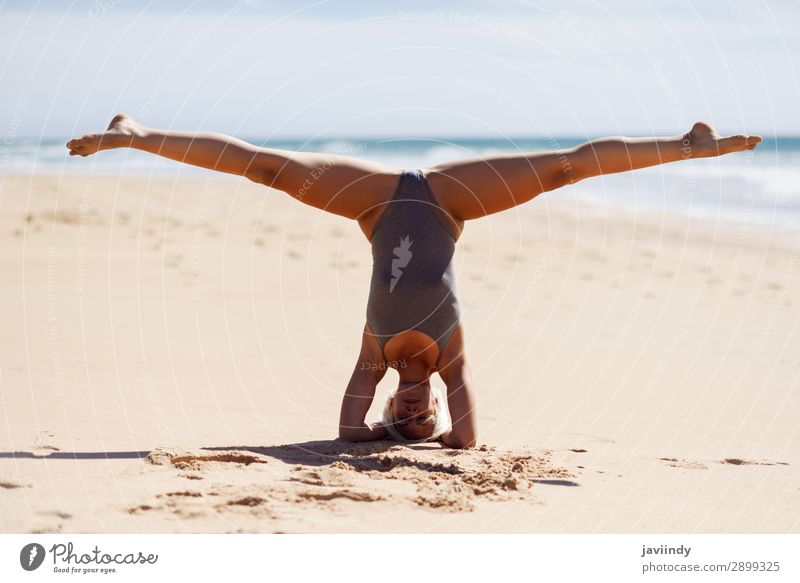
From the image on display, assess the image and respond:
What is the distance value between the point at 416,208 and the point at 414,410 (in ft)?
4.39

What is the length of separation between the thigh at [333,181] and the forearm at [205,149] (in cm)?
13

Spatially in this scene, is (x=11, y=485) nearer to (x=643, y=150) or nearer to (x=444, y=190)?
(x=444, y=190)

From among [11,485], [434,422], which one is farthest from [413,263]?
[11,485]

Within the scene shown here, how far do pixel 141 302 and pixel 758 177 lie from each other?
2450 centimetres

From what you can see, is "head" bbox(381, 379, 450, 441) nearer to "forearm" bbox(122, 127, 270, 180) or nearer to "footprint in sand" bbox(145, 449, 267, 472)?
"footprint in sand" bbox(145, 449, 267, 472)

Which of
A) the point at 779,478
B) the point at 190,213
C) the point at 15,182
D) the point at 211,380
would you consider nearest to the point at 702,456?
the point at 779,478

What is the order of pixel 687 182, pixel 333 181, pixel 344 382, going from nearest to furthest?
pixel 333 181
pixel 344 382
pixel 687 182

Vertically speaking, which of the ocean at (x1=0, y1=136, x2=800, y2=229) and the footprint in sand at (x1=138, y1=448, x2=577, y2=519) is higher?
the ocean at (x1=0, y1=136, x2=800, y2=229)

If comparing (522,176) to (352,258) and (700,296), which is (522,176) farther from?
(352,258)

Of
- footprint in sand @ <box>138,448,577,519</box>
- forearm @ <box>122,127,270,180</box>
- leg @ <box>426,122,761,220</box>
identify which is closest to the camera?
footprint in sand @ <box>138,448,577,519</box>

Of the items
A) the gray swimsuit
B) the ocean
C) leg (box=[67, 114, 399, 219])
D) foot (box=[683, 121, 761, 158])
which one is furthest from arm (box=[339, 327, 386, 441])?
the ocean

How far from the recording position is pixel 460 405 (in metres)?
5.80

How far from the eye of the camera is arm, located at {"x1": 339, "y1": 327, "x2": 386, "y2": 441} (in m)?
5.82

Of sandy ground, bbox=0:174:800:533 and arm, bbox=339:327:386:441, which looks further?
arm, bbox=339:327:386:441
